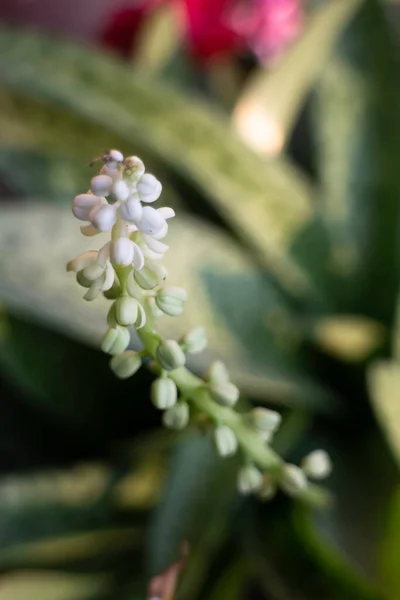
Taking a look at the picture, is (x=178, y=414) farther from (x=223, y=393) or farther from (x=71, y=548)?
(x=71, y=548)

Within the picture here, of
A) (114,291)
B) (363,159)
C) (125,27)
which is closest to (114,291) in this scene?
(114,291)

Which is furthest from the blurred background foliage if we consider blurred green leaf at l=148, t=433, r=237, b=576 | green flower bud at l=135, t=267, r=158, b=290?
green flower bud at l=135, t=267, r=158, b=290

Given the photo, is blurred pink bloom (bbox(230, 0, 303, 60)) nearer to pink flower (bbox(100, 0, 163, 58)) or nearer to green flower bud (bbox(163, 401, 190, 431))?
pink flower (bbox(100, 0, 163, 58))

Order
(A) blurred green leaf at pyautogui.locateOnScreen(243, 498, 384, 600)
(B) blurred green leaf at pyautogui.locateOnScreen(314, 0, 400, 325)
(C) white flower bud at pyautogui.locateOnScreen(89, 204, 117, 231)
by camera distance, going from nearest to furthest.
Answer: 1. (C) white flower bud at pyautogui.locateOnScreen(89, 204, 117, 231)
2. (A) blurred green leaf at pyautogui.locateOnScreen(243, 498, 384, 600)
3. (B) blurred green leaf at pyautogui.locateOnScreen(314, 0, 400, 325)

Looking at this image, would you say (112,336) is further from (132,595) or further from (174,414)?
(132,595)

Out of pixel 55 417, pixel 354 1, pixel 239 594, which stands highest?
pixel 354 1

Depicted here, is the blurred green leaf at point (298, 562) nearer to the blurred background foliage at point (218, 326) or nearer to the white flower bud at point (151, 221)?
the blurred background foliage at point (218, 326)

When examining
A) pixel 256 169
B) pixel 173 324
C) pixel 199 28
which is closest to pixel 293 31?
pixel 199 28
